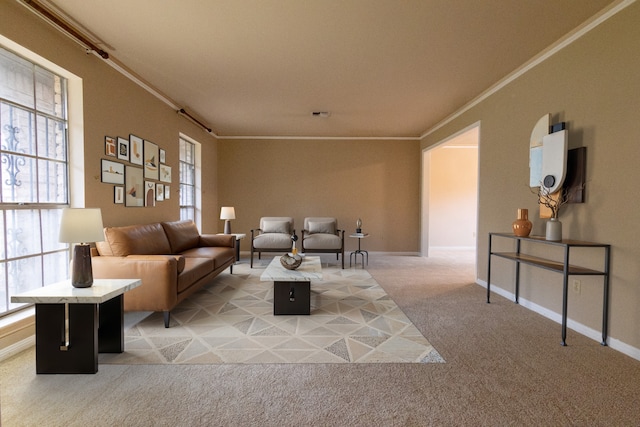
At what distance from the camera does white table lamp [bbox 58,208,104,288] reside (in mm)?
2157

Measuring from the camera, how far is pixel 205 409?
1.74 m

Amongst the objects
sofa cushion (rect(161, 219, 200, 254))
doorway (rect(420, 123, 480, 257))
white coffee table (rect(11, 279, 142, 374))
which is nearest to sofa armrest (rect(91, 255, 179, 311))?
white coffee table (rect(11, 279, 142, 374))

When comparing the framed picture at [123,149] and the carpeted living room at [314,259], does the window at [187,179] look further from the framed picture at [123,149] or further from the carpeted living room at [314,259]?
the framed picture at [123,149]

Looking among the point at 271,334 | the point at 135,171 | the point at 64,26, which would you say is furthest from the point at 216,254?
the point at 64,26

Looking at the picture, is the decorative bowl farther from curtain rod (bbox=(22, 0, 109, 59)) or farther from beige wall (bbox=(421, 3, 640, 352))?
curtain rod (bbox=(22, 0, 109, 59))

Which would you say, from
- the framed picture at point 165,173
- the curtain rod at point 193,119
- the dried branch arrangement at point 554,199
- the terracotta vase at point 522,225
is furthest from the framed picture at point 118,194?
the dried branch arrangement at point 554,199

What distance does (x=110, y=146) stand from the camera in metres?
3.44

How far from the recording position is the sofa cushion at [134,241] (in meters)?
3.07

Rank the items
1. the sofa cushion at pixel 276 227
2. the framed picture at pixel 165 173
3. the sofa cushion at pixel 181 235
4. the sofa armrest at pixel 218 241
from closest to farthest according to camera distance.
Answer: the sofa cushion at pixel 181 235, the framed picture at pixel 165 173, the sofa armrest at pixel 218 241, the sofa cushion at pixel 276 227

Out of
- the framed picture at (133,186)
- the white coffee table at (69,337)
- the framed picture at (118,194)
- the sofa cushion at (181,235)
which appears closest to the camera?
the white coffee table at (69,337)

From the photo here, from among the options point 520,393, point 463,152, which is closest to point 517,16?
point 520,393

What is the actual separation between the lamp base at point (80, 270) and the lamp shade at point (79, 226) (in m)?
0.10

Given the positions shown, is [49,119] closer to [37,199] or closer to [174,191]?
[37,199]

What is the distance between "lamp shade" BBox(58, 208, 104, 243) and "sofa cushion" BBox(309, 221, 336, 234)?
4.48 meters
